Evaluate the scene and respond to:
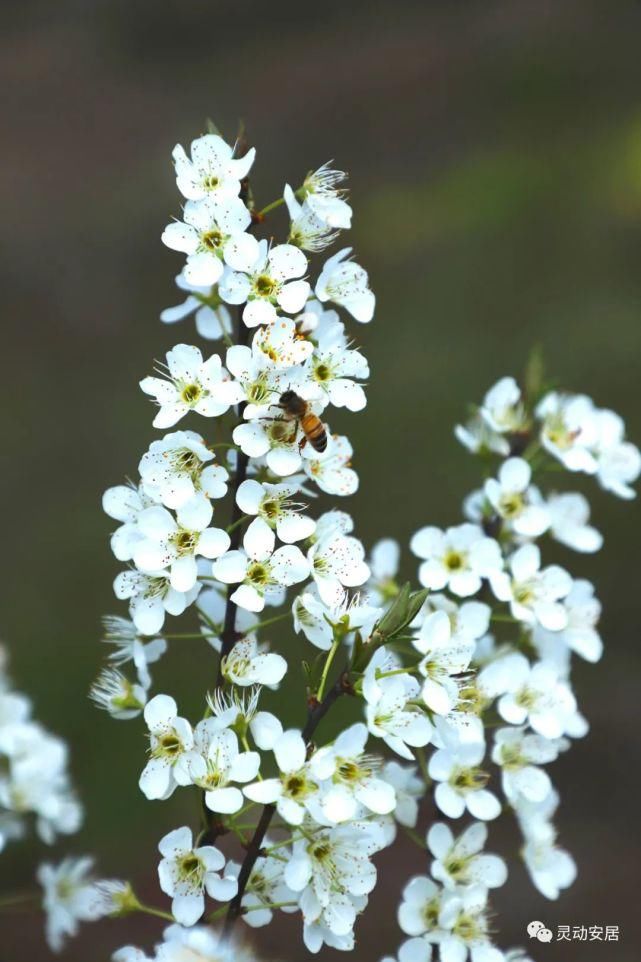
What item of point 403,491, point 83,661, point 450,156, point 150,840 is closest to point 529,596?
point 150,840

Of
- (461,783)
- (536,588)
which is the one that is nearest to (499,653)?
(536,588)

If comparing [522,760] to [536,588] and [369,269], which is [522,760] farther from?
[369,269]

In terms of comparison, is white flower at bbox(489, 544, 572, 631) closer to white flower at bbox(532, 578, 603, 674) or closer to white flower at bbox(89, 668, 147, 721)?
white flower at bbox(532, 578, 603, 674)

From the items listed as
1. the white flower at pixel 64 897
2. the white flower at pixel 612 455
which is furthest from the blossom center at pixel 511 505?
the white flower at pixel 64 897

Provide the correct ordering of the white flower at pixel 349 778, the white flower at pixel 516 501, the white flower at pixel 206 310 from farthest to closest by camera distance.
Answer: the white flower at pixel 516 501 → the white flower at pixel 206 310 → the white flower at pixel 349 778

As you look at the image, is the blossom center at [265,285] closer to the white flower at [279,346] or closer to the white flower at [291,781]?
the white flower at [279,346]

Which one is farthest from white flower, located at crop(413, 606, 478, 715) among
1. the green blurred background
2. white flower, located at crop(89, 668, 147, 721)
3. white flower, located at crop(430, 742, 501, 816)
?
the green blurred background

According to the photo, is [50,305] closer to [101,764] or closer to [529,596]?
[101,764]
